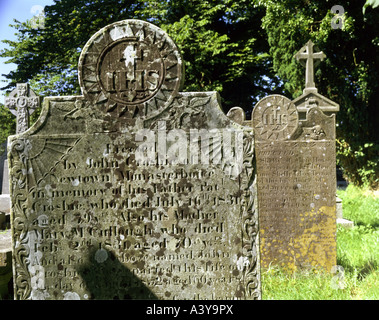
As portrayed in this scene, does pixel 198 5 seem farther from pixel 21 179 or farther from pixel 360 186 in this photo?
pixel 21 179

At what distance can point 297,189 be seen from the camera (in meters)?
5.43

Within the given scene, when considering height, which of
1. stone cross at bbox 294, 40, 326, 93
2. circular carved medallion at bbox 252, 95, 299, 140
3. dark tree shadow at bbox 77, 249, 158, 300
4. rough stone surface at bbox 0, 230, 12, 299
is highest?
stone cross at bbox 294, 40, 326, 93

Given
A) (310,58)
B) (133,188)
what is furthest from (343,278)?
(310,58)

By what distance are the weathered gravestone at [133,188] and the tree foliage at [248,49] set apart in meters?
10.0

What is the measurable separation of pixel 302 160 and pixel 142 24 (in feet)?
10.6

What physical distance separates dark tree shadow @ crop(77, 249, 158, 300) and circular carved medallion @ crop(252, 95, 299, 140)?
320cm

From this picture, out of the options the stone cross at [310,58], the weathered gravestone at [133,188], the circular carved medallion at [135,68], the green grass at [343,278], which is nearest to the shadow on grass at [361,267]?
the green grass at [343,278]

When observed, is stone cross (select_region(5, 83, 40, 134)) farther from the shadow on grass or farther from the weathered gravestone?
the shadow on grass

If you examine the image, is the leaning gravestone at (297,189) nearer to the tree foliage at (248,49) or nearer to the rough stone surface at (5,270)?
the rough stone surface at (5,270)

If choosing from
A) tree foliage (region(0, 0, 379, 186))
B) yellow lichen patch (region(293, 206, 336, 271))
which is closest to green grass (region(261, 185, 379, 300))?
yellow lichen patch (region(293, 206, 336, 271))

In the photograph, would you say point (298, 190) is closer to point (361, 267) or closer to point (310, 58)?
point (361, 267)

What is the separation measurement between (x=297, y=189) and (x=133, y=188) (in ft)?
Result: 10.1

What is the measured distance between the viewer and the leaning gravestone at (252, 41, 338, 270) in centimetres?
537

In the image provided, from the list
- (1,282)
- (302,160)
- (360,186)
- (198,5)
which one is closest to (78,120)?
(1,282)
